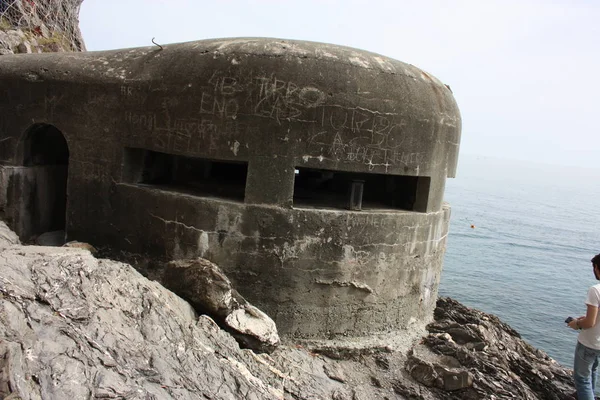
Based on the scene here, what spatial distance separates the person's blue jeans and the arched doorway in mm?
6328

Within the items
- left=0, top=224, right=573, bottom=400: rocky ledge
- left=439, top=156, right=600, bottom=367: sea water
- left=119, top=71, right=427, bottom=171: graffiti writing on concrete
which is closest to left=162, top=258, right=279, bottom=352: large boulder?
left=0, top=224, right=573, bottom=400: rocky ledge

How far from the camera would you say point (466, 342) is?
22.9 ft

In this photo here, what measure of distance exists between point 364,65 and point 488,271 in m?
17.7

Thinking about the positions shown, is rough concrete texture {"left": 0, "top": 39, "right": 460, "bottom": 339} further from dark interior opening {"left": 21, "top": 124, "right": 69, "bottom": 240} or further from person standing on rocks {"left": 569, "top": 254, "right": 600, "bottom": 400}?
person standing on rocks {"left": 569, "top": 254, "right": 600, "bottom": 400}

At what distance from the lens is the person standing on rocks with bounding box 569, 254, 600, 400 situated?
489cm

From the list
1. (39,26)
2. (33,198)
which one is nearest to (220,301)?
(33,198)

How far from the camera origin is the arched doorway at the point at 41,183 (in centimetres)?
684

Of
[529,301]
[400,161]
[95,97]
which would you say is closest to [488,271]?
[529,301]

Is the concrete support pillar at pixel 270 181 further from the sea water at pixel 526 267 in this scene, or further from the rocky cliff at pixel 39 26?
the sea water at pixel 526 267

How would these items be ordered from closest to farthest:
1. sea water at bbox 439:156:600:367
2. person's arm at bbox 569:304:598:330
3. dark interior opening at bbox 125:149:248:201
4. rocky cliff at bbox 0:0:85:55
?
person's arm at bbox 569:304:598:330, dark interior opening at bbox 125:149:248:201, rocky cliff at bbox 0:0:85:55, sea water at bbox 439:156:600:367

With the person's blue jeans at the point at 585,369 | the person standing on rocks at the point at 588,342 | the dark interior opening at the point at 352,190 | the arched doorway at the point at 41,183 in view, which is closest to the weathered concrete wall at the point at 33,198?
the arched doorway at the point at 41,183

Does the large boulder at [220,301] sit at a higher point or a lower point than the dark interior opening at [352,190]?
lower

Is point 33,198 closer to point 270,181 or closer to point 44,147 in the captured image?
point 44,147

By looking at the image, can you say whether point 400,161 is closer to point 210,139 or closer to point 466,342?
point 210,139
